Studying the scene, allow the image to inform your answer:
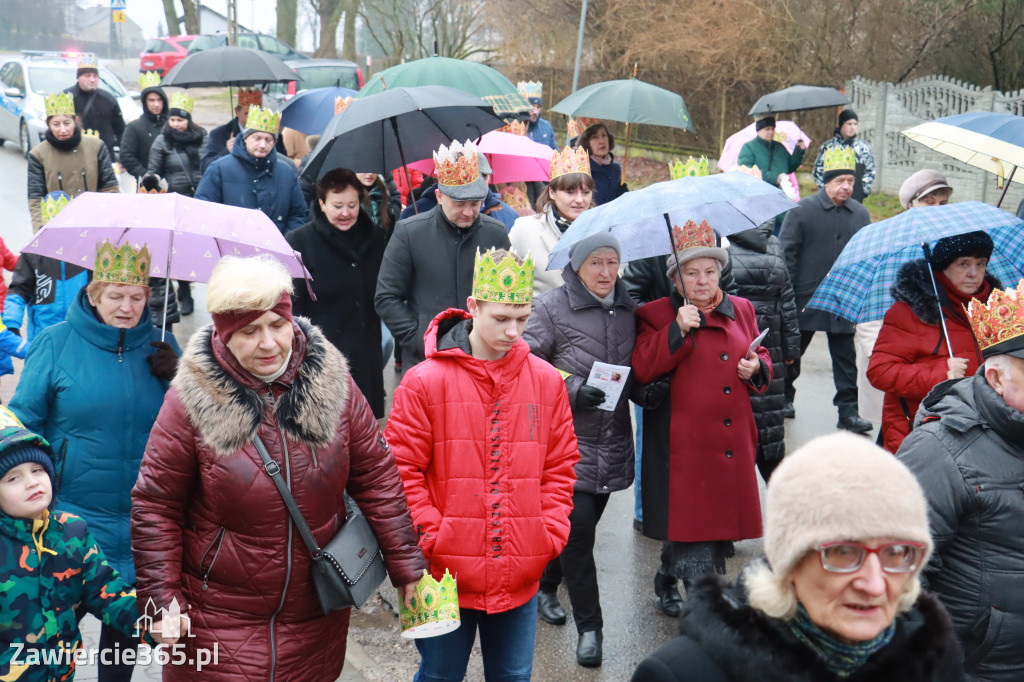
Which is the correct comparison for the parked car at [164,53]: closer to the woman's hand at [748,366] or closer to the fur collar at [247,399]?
the woman's hand at [748,366]

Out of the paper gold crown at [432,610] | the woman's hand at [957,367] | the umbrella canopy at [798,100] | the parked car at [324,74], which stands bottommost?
the paper gold crown at [432,610]

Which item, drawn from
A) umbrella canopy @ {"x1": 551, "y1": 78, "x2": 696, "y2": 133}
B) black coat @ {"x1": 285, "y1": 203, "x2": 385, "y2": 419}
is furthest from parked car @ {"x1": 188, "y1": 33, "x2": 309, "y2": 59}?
black coat @ {"x1": 285, "y1": 203, "x2": 385, "y2": 419}

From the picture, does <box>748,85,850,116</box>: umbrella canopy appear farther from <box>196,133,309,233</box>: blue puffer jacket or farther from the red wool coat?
the red wool coat

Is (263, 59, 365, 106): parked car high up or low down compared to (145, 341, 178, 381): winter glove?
up

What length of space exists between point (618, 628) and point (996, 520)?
260 cm

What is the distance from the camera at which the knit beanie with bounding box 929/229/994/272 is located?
16.6 feet

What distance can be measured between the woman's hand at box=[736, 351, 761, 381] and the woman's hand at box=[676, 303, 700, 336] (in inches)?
11.9

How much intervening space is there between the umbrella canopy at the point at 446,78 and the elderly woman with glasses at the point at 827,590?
5.96m

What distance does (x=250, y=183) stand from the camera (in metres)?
8.46

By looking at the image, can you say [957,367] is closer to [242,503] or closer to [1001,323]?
[1001,323]

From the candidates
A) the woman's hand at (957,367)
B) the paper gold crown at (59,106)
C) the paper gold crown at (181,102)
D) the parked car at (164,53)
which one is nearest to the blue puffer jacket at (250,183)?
the paper gold crown at (59,106)

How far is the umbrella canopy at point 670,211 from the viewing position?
189 inches

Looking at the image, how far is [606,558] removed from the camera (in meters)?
6.50

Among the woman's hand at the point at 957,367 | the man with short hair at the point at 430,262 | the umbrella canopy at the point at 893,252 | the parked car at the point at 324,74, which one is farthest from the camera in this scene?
the parked car at the point at 324,74
